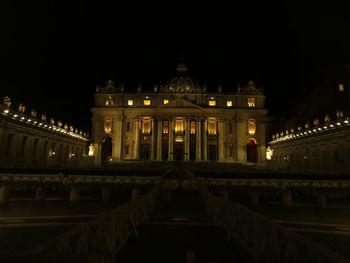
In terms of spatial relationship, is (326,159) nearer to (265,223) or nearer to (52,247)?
(265,223)

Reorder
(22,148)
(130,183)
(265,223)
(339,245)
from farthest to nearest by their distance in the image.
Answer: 1. (22,148)
2. (130,183)
3. (339,245)
4. (265,223)

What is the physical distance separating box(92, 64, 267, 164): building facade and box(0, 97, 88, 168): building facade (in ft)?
36.7

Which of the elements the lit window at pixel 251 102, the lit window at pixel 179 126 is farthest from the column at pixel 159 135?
the lit window at pixel 251 102

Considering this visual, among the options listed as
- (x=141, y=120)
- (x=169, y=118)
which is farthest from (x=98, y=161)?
(x=169, y=118)

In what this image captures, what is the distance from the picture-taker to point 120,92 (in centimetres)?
8588

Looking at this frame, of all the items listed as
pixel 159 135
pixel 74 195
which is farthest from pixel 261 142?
pixel 74 195

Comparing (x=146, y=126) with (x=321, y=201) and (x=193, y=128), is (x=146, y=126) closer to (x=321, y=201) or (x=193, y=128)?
(x=193, y=128)

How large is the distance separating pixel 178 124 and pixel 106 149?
25.4 meters

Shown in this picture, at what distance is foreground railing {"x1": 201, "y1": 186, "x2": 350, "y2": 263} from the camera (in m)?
5.61

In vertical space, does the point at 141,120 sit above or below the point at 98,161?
above

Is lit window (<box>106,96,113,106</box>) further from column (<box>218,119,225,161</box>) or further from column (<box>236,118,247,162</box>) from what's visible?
column (<box>236,118,247,162</box>)

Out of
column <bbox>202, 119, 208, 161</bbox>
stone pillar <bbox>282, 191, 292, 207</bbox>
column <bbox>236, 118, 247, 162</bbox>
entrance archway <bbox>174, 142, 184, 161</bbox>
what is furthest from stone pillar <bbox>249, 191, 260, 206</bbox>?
column <bbox>236, 118, 247, 162</bbox>

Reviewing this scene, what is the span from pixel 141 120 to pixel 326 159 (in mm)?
49714

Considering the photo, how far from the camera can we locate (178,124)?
85750mm
